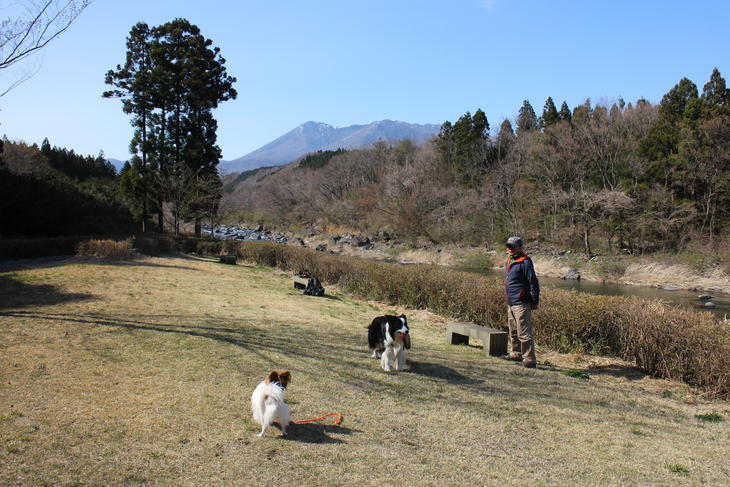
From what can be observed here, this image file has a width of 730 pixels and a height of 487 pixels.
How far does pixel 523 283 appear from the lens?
261 inches

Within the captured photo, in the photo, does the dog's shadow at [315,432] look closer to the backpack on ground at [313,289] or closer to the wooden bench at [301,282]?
the backpack on ground at [313,289]

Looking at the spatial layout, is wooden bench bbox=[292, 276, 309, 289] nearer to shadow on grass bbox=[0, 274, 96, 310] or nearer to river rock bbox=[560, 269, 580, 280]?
shadow on grass bbox=[0, 274, 96, 310]

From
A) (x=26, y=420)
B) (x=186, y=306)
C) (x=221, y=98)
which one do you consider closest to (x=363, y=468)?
(x=26, y=420)

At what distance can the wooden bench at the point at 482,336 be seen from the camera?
7.49 m

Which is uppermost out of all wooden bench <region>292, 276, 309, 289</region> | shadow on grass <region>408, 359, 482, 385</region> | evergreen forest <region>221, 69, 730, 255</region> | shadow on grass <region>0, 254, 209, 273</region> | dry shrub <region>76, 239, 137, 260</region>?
evergreen forest <region>221, 69, 730, 255</region>

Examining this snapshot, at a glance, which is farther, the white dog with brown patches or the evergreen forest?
the evergreen forest

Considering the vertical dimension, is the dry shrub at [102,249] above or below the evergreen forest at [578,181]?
below

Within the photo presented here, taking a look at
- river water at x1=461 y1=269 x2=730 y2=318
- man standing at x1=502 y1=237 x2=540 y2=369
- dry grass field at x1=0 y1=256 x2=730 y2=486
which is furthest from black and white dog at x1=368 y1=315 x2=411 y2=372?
river water at x1=461 y1=269 x2=730 y2=318

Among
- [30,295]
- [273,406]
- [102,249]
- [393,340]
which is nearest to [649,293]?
[393,340]

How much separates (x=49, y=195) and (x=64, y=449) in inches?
792

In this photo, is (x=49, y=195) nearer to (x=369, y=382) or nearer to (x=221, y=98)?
(x=221, y=98)

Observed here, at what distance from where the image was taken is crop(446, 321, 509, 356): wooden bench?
24.6 feet

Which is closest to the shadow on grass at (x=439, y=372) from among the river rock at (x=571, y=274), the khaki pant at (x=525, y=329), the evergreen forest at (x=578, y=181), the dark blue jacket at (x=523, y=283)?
the khaki pant at (x=525, y=329)

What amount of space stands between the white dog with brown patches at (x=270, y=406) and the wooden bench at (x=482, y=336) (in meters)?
4.44
